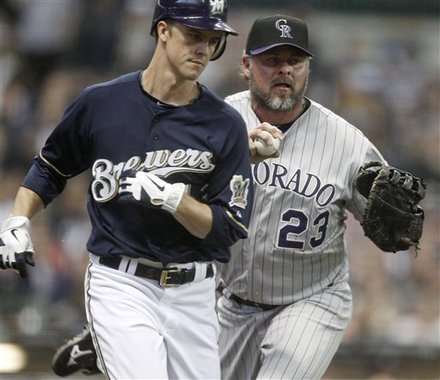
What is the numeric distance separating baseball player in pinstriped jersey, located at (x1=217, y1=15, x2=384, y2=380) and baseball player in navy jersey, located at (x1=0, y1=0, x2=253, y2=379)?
633 mm

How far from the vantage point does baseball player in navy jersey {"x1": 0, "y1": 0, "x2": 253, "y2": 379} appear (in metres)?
3.59

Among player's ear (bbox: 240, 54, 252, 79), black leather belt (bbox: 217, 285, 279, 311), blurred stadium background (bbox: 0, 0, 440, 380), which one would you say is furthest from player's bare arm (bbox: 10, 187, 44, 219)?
blurred stadium background (bbox: 0, 0, 440, 380)

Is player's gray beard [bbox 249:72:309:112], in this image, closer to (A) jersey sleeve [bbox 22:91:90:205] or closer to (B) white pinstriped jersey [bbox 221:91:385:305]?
(B) white pinstriped jersey [bbox 221:91:385:305]

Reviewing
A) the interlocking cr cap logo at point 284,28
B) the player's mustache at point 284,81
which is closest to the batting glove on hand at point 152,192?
the player's mustache at point 284,81

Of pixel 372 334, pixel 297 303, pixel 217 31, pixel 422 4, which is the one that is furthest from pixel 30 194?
pixel 422 4

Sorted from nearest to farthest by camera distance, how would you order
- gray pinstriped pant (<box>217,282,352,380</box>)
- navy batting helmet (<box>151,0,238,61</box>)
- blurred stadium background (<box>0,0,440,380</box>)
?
navy batting helmet (<box>151,0,238,61</box>), gray pinstriped pant (<box>217,282,352,380</box>), blurred stadium background (<box>0,0,440,380</box>)

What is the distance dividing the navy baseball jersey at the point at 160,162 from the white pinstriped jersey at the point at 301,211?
2.07ft

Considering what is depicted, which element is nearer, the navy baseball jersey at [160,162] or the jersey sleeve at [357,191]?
the navy baseball jersey at [160,162]

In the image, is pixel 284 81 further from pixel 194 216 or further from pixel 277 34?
pixel 194 216

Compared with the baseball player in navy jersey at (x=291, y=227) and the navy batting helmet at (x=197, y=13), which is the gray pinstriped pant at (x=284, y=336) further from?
the navy batting helmet at (x=197, y=13)

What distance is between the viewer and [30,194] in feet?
12.5

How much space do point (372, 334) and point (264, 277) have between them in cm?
350

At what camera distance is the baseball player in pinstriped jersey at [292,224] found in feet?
14.2

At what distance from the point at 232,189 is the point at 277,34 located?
100 cm
